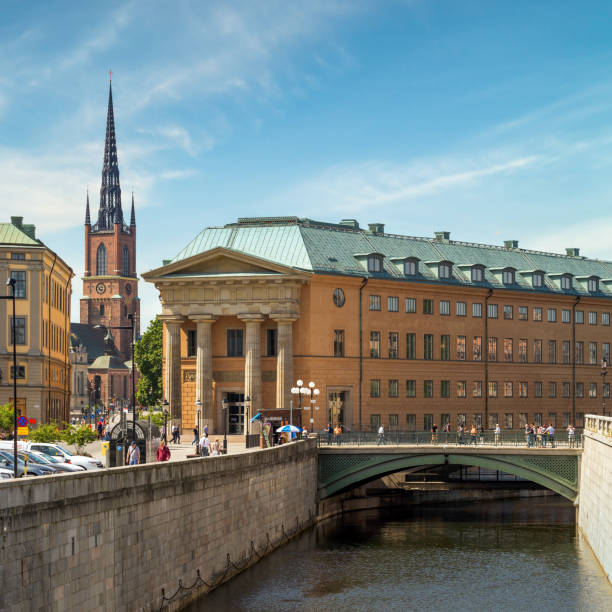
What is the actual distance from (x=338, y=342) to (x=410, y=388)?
9.27 metres

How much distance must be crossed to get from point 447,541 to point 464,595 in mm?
17526

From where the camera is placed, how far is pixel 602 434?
220 ft

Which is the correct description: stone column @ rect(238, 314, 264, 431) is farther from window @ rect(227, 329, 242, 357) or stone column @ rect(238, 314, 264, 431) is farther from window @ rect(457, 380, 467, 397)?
window @ rect(457, 380, 467, 397)

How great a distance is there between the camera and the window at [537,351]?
11988 centimetres

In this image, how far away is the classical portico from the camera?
328ft

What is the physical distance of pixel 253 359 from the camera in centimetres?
10088

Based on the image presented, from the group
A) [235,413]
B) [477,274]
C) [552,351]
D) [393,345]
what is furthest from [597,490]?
[552,351]

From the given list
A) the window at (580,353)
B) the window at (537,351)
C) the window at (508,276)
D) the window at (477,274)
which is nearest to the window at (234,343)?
the window at (477,274)

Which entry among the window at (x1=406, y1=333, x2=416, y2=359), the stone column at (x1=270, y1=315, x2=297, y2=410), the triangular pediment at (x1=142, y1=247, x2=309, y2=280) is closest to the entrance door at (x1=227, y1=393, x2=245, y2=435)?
the stone column at (x1=270, y1=315, x2=297, y2=410)

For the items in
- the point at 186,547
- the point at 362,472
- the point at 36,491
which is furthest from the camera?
the point at 362,472

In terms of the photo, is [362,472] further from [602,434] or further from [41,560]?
[41,560]

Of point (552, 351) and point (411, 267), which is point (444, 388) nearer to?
point (411, 267)

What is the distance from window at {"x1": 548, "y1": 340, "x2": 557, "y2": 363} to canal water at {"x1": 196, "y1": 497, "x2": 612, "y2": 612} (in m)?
36.2

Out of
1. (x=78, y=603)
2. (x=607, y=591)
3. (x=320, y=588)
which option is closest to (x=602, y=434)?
(x=607, y=591)
